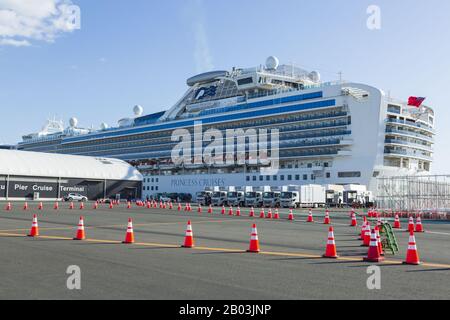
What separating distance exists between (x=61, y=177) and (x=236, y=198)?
2742 centimetres

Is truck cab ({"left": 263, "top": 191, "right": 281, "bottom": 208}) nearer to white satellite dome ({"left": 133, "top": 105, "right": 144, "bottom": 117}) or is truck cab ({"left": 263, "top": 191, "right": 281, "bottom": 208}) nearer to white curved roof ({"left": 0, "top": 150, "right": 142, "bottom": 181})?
white curved roof ({"left": 0, "top": 150, "right": 142, "bottom": 181})

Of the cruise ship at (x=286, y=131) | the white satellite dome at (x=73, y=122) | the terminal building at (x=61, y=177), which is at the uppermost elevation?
the white satellite dome at (x=73, y=122)

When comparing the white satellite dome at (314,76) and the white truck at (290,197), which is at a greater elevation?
the white satellite dome at (314,76)

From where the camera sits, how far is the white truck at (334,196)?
184 feet

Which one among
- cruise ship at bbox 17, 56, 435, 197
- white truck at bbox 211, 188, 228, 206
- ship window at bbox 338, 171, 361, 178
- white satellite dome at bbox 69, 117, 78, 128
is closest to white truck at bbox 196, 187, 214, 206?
white truck at bbox 211, 188, 228, 206

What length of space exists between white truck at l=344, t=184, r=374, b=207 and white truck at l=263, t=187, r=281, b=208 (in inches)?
338

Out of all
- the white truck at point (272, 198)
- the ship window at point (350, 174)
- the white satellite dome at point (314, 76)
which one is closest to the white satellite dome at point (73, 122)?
the white satellite dome at point (314, 76)

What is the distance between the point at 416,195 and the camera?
33406mm

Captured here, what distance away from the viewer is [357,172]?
200 feet

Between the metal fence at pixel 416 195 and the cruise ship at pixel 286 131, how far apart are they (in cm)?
2466

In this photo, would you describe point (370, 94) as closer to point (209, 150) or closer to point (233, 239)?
point (209, 150)

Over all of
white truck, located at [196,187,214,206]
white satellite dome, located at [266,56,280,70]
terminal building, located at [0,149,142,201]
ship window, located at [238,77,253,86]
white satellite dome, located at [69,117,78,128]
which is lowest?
white truck, located at [196,187,214,206]

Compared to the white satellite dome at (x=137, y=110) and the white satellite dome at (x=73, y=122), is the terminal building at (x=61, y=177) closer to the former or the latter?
the white satellite dome at (x=137, y=110)

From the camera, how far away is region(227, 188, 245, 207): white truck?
57.4 metres
